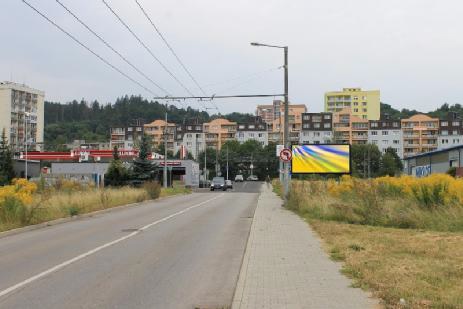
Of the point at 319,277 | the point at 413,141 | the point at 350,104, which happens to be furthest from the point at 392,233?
the point at 350,104

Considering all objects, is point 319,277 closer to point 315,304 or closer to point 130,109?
point 315,304

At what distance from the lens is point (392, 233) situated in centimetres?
1430

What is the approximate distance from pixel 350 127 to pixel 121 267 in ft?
501

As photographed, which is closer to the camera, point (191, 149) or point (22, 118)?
→ point (22, 118)

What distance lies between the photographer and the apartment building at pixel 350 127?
157m

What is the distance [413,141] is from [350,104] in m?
29.3

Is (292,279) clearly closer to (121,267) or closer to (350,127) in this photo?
(121,267)

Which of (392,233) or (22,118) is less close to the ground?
(22,118)

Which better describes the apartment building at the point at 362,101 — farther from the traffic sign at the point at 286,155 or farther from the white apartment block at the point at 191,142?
the traffic sign at the point at 286,155

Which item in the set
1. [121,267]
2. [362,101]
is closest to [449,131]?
[362,101]

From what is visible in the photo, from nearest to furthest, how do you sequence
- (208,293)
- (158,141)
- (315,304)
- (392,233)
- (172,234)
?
(315,304)
(208,293)
(392,233)
(172,234)
(158,141)

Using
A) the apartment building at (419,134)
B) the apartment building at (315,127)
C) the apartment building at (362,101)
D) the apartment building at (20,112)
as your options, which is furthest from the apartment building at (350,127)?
the apartment building at (20,112)

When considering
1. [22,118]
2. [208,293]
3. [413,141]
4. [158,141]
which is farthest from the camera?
[158,141]

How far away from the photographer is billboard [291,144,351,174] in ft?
128
